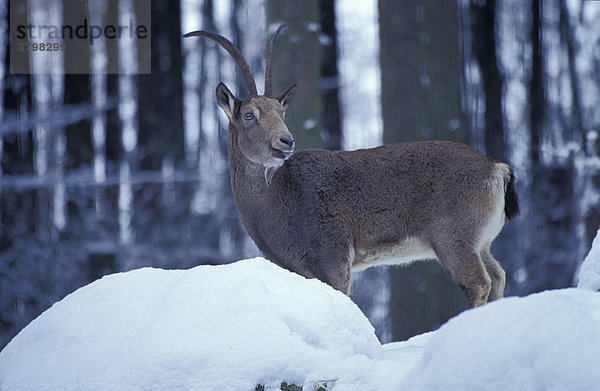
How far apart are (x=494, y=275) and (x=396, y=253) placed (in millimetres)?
645

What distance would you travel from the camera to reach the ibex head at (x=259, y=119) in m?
4.18

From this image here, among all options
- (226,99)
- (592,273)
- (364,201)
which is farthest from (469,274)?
(226,99)

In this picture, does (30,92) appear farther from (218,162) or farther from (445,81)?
(445,81)

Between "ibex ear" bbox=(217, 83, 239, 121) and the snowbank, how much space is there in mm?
1943

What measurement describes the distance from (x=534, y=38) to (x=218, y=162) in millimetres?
2882

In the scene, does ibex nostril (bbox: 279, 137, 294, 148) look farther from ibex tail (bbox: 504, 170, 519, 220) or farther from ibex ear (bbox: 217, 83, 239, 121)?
ibex tail (bbox: 504, 170, 519, 220)

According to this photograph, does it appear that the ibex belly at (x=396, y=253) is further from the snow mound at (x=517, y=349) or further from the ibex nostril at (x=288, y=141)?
the snow mound at (x=517, y=349)

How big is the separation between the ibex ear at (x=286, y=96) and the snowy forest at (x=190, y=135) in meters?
1.11

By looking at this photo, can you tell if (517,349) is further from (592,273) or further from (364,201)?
(364,201)

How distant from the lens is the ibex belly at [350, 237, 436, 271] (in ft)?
14.0

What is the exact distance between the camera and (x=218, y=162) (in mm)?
5762

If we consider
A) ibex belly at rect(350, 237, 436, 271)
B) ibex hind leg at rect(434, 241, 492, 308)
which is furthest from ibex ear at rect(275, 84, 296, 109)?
ibex hind leg at rect(434, 241, 492, 308)

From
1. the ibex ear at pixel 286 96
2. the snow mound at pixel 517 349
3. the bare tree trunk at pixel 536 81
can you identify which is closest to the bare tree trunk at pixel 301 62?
the ibex ear at pixel 286 96

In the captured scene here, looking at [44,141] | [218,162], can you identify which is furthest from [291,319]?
[44,141]
